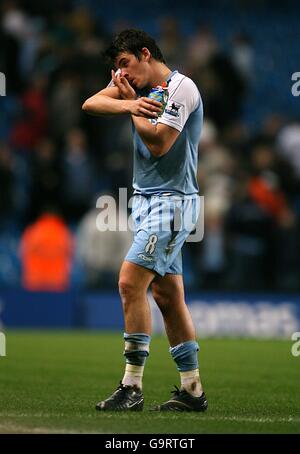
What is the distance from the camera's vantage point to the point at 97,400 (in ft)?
24.4

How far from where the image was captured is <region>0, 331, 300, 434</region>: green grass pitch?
239 inches

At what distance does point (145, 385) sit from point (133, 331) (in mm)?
1979

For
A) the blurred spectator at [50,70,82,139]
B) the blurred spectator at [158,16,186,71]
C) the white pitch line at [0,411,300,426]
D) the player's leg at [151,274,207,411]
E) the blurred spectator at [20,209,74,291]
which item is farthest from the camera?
the blurred spectator at [158,16,186,71]

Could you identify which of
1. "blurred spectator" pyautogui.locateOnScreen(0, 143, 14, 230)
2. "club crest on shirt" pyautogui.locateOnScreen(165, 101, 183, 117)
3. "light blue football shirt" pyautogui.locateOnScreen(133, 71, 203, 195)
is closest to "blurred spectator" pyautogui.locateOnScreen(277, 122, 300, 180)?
"blurred spectator" pyautogui.locateOnScreen(0, 143, 14, 230)

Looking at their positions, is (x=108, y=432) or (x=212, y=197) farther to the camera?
(x=212, y=197)

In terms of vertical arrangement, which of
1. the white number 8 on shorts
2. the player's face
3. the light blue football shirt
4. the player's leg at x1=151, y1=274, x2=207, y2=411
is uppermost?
the player's face

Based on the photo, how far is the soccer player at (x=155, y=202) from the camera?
6699 millimetres

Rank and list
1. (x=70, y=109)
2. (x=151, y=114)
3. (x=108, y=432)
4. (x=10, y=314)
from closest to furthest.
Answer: (x=108, y=432)
(x=151, y=114)
(x=10, y=314)
(x=70, y=109)

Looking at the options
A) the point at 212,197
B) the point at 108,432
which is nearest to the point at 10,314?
the point at 212,197

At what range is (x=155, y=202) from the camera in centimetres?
685

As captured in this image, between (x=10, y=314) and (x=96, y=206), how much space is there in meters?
2.08

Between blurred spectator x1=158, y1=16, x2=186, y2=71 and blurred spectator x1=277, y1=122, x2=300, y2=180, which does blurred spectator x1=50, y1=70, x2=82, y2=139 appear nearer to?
blurred spectator x1=158, y1=16, x2=186, y2=71

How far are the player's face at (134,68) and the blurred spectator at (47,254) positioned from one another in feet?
30.3

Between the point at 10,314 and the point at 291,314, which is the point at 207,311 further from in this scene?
the point at 10,314
